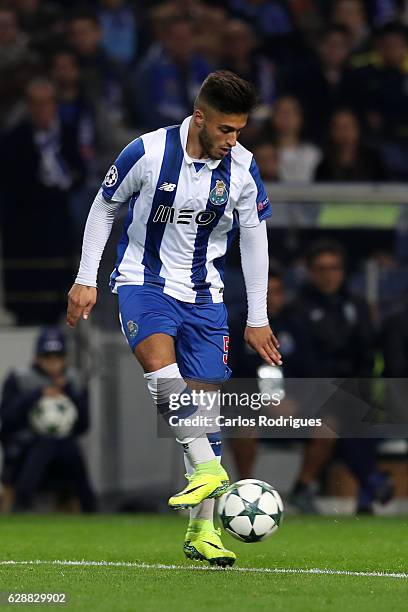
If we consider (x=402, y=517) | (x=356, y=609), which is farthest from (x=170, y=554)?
(x=402, y=517)

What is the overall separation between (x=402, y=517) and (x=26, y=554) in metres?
4.14

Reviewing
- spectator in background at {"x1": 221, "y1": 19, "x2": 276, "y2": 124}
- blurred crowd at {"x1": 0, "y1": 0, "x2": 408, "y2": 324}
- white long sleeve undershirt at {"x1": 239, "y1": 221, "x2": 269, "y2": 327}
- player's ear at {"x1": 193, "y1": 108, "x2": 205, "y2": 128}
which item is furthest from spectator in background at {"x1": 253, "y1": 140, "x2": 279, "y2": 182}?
player's ear at {"x1": 193, "y1": 108, "x2": 205, "y2": 128}

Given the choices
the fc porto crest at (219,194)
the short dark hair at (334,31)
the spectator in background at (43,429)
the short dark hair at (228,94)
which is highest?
the short dark hair at (334,31)

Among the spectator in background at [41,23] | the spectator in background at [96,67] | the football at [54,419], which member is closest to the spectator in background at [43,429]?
the football at [54,419]

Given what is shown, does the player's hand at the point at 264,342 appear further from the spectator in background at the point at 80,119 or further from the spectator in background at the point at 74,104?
the spectator in background at the point at 74,104

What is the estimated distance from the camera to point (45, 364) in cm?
1134

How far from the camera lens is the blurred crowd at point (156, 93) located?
12.6 metres

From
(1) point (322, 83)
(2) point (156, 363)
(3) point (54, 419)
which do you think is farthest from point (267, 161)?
(2) point (156, 363)

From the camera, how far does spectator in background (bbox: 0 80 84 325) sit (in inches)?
495

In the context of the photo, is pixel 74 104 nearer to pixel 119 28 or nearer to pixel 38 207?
pixel 38 207

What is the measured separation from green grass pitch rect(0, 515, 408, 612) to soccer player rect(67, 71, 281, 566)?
469 mm

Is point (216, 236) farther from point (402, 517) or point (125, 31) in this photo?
point (125, 31)

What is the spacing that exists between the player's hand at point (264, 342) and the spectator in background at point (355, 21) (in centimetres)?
824

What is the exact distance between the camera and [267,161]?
12570 mm
